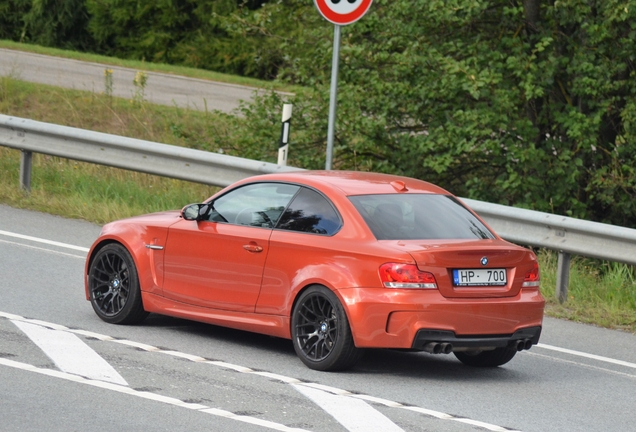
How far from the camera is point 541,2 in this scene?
623 inches

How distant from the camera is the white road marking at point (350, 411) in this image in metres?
6.59

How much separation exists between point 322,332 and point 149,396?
1.46 meters

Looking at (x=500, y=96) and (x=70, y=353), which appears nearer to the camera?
(x=70, y=353)

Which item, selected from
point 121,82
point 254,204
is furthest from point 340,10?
point 121,82

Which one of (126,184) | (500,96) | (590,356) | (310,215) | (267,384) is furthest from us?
(126,184)

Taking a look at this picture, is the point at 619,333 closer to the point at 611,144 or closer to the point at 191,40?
the point at 611,144

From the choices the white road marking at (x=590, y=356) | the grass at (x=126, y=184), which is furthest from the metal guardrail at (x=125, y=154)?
the white road marking at (x=590, y=356)

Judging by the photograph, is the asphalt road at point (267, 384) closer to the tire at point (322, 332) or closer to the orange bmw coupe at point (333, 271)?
the tire at point (322, 332)

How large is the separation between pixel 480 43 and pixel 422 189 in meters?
7.23

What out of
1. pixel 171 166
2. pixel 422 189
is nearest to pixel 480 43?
pixel 171 166

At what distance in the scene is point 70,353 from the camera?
7.92 meters

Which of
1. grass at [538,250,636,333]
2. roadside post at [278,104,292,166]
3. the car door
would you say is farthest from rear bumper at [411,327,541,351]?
roadside post at [278,104,292,166]

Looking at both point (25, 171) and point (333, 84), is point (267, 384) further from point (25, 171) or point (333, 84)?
point (25, 171)

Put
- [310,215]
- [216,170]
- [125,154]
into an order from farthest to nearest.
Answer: [125,154], [216,170], [310,215]
